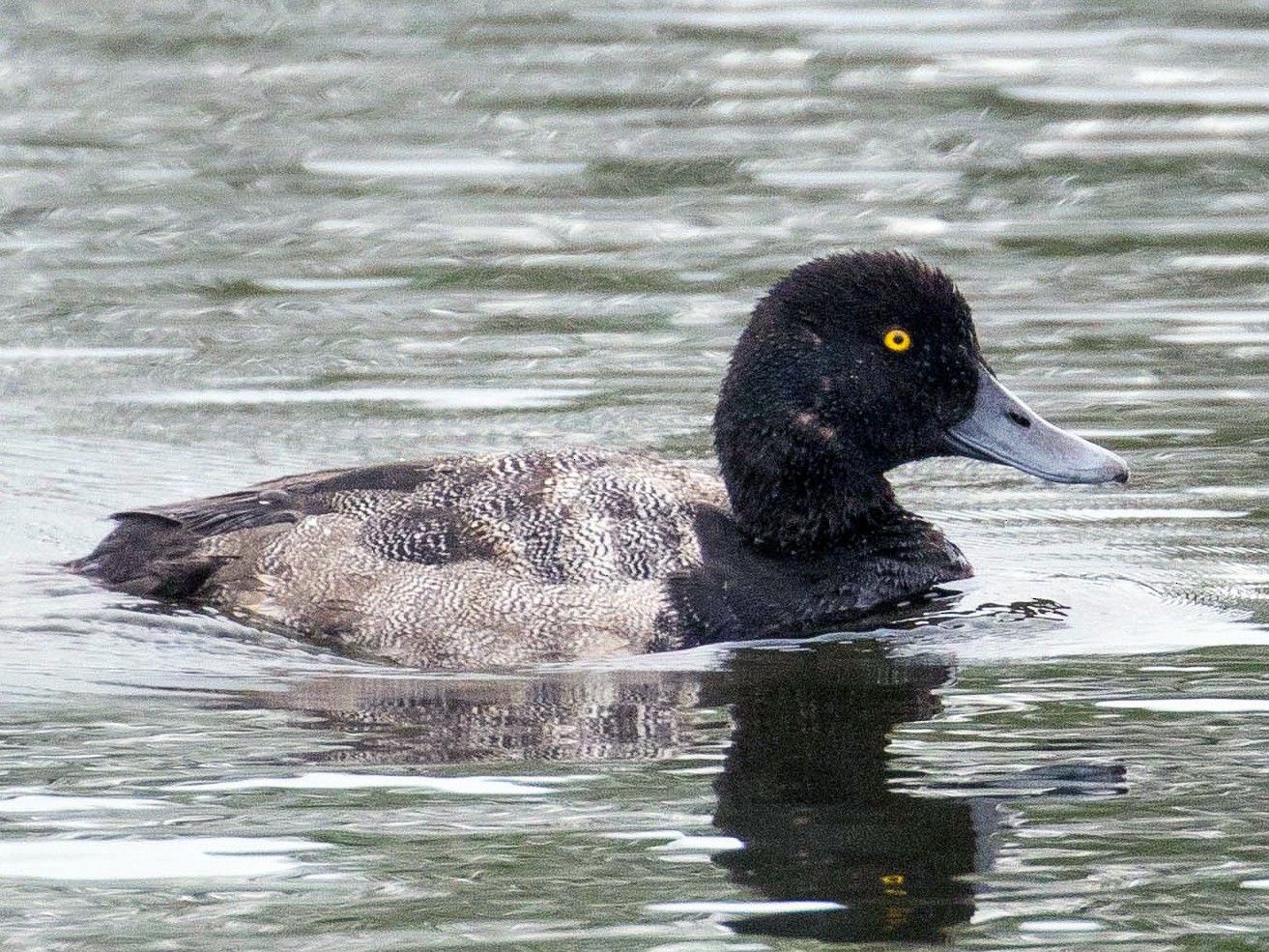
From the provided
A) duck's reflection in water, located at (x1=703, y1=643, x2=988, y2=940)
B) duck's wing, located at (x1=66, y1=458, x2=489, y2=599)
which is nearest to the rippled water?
duck's reflection in water, located at (x1=703, y1=643, x2=988, y2=940)

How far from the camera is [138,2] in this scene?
19531 millimetres

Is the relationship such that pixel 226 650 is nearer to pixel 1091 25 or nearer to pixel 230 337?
pixel 230 337

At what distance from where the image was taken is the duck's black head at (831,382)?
8820 mm

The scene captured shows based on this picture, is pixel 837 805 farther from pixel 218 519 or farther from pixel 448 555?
pixel 218 519

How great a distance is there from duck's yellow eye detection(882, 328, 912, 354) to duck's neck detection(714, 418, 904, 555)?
0.39 meters

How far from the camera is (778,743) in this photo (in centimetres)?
734

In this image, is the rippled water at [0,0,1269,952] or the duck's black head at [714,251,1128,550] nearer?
the rippled water at [0,0,1269,952]

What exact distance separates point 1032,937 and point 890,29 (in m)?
13.4

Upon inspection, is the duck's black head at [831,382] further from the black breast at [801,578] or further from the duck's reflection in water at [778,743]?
the duck's reflection in water at [778,743]

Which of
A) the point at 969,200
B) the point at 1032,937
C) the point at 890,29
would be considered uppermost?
the point at 890,29

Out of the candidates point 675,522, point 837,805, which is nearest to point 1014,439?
point 675,522

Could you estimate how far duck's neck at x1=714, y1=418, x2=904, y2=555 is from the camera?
348 inches

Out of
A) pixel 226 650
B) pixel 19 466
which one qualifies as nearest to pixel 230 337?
pixel 19 466

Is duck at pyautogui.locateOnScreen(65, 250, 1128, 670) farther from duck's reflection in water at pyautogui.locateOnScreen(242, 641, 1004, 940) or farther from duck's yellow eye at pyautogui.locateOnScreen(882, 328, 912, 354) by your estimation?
duck's reflection in water at pyautogui.locateOnScreen(242, 641, 1004, 940)
